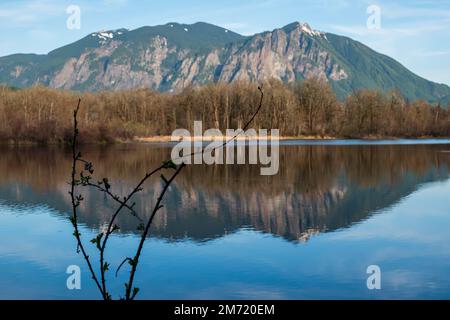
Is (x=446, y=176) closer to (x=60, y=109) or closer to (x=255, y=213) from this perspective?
(x=255, y=213)

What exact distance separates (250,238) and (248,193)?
1050 cm

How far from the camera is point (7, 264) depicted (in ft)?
49.2

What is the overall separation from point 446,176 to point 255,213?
19.9 m

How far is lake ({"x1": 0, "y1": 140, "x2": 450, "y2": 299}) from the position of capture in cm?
1269

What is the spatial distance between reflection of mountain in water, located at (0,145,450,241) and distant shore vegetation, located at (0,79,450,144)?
59.4m

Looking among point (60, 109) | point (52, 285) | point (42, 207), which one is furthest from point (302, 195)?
point (60, 109)

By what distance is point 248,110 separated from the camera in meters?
109
